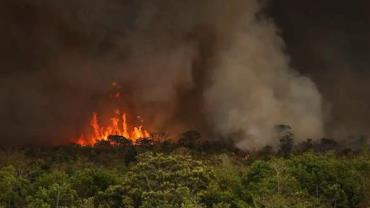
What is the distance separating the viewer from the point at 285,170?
Answer: 197 feet

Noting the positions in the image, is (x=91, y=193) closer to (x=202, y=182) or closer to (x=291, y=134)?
(x=202, y=182)

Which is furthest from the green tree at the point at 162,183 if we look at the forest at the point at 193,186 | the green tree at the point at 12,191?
the green tree at the point at 12,191

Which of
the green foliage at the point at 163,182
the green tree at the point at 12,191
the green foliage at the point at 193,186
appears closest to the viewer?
the green foliage at the point at 163,182

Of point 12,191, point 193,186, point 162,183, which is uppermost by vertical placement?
point 12,191

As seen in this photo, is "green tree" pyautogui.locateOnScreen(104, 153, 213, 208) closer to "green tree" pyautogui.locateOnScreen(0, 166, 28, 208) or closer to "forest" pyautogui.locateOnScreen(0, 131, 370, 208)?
"forest" pyautogui.locateOnScreen(0, 131, 370, 208)

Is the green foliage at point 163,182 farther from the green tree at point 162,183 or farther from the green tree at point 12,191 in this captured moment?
the green tree at point 12,191

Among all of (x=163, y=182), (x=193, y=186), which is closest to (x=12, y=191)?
(x=163, y=182)

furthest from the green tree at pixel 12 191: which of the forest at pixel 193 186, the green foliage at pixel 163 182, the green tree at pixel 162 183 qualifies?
the green foliage at pixel 163 182

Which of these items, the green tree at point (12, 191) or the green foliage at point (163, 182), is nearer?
the green foliage at point (163, 182)

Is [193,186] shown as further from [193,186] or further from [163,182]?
[163,182]

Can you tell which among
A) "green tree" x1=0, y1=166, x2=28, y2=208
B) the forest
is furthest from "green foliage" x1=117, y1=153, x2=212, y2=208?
"green tree" x1=0, y1=166, x2=28, y2=208

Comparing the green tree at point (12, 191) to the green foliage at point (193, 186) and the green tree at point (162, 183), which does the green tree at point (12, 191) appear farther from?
the green tree at point (162, 183)

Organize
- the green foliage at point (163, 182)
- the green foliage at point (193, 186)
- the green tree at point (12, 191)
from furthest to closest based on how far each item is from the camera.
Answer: the green tree at point (12, 191) → the green foliage at point (193, 186) → the green foliage at point (163, 182)

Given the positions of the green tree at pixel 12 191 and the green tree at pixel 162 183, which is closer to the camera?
the green tree at pixel 162 183
